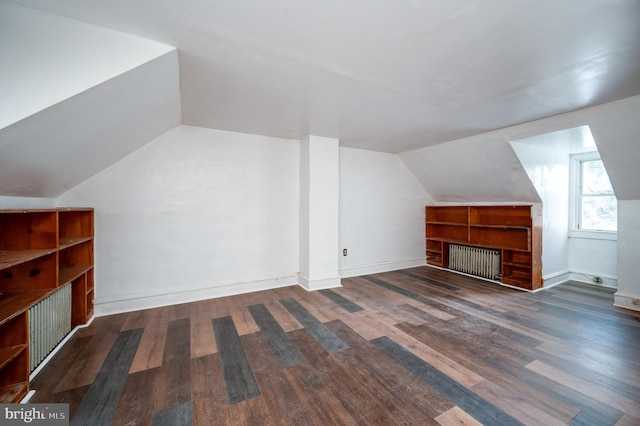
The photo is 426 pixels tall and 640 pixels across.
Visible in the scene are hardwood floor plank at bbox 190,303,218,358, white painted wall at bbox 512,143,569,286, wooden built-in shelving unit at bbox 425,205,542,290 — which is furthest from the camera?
wooden built-in shelving unit at bbox 425,205,542,290

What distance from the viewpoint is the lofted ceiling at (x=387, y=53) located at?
1350 mm

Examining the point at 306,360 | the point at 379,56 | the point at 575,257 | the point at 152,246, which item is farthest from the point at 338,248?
the point at 575,257

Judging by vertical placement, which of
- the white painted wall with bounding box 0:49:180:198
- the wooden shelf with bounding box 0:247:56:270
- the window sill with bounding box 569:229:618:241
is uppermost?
the white painted wall with bounding box 0:49:180:198

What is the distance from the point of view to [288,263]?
397 centimetres

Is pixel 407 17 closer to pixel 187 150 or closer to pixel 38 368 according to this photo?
pixel 187 150

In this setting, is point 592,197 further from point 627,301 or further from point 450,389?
point 450,389

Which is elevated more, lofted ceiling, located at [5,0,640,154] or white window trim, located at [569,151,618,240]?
lofted ceiling, located at [5,0,640,154]

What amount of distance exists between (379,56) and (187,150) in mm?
2629

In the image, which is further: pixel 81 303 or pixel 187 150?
pixel 187 150

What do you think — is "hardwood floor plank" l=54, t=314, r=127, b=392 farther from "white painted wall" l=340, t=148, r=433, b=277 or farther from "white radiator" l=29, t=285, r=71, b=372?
"white painted wall" l=340, t=148, r=433, b=277

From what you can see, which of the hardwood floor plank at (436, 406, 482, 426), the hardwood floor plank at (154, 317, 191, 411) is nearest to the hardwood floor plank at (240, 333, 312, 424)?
the hardwood floor plank at (154, 317, 191, 411)

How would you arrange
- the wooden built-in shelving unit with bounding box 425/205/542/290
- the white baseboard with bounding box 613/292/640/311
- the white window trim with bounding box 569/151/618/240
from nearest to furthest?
the white baseboard with bounding box 613/292/640/311
the wooden built-in shelving unit with bounding box 425/205/542/290
the white window trim with bounding box 569/151/618/240

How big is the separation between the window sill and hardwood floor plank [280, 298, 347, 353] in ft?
15.3

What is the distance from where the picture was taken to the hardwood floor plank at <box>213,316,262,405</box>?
1.70 metres
